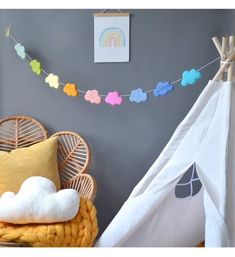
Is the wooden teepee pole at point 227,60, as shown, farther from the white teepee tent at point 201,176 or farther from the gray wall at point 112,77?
the gray wall at point 112,77

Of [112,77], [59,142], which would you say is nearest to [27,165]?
[59,142]

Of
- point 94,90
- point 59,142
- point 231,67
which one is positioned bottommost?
point 59,142

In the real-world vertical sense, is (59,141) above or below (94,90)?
below

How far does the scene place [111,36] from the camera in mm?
2217

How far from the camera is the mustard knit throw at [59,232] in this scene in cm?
164

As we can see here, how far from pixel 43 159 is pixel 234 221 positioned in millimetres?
1139

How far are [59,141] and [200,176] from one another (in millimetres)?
960

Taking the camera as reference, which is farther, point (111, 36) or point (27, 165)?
point (111, 36)

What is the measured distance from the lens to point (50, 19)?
226 cm

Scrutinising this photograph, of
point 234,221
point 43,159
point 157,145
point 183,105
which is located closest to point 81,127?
point 43,159

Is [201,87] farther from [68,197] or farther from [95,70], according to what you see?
[68,197]

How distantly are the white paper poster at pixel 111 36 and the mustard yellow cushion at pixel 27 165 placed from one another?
676 millimetres

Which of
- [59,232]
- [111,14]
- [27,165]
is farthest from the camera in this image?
[111,14]

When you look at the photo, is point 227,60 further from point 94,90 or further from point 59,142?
point 59,142
